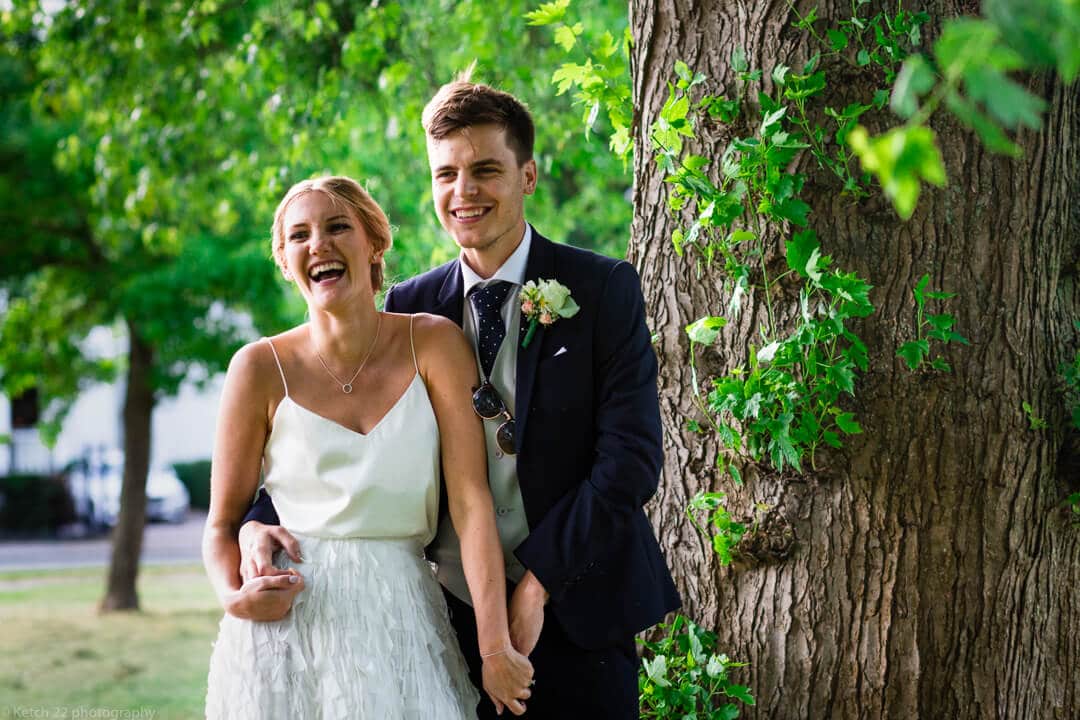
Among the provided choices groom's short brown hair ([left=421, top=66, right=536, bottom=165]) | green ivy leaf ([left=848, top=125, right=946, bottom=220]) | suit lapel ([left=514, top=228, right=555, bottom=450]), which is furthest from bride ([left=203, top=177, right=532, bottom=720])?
green ivy leaf ([left=848, top=125, right=946, bottom=220])

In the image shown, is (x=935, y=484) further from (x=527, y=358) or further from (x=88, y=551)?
(x=88, y=551)

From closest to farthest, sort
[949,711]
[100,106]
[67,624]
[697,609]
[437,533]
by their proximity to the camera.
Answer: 1. [437,533]
2. [949,711]
3. [697,609]
4. [100,106]
5. [67,624]

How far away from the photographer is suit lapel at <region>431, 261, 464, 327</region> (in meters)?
3.03

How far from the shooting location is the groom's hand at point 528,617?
2.72 metres

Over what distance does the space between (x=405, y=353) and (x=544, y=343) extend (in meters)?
0.35

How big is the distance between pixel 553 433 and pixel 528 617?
452 mm

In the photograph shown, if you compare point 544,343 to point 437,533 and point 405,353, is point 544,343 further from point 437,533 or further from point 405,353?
point 437,533

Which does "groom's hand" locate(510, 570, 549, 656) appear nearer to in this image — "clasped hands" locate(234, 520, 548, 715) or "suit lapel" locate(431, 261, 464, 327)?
"clasped hands" locate(234, 520, 548, 715)

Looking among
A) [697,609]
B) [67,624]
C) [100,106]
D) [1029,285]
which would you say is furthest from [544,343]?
[67,624]

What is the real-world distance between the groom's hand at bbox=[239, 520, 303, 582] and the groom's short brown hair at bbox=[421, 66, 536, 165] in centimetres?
108

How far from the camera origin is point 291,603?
8.76 ft

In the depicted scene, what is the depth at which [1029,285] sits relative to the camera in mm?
3223

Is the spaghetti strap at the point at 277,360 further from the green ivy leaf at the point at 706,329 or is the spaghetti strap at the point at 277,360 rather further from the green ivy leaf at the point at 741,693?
the green ivy leaf at the point at 741,693

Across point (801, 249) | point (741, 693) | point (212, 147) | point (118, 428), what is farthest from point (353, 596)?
point (118, 428)
